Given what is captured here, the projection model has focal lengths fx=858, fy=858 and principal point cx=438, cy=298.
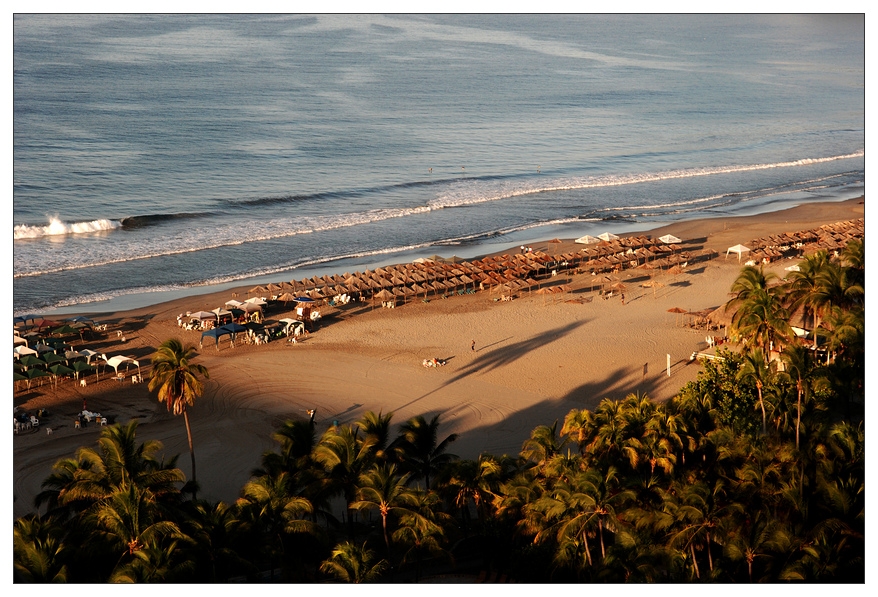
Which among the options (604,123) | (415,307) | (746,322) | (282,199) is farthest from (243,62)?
(746,322)

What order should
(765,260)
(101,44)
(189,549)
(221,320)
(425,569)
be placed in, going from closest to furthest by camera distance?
1. (189,549)
2. (425,569)
3. (221,320)
4. (765,260)
5. (101,44)

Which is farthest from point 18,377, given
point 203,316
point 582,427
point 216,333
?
point 582,427

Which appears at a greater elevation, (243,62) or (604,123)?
(243,62)

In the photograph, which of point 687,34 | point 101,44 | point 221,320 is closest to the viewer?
point 221,320

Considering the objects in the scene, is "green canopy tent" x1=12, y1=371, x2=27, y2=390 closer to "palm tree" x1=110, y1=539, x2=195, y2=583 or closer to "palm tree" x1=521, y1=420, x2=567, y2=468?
"palm tree" x1=110, y1=539, x2=195, y2=583

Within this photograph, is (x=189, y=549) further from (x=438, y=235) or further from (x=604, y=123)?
(x=604, y=123)

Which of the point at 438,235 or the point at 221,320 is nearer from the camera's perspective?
the point at 221,320

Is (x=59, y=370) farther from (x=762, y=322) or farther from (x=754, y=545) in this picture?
(x=754, y=545)

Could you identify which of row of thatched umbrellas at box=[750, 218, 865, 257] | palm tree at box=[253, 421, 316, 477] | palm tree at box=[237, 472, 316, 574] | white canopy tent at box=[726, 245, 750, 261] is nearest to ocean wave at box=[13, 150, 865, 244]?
white canopy tent at box=[726, 245, 750, 261]
